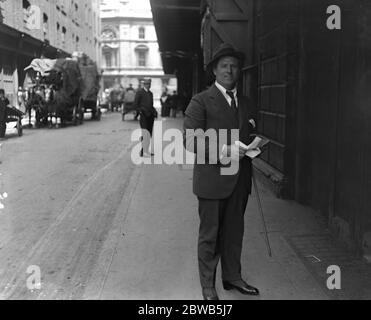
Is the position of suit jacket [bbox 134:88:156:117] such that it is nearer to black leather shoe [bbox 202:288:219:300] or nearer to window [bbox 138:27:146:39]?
black leather shoe [bbox 202:288:219:300]

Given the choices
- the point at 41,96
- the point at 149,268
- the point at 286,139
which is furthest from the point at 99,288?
the point at 41,96

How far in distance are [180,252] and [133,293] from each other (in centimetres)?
112

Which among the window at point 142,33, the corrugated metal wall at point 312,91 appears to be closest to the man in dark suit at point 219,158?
the corrugated metal wall at point 312,91

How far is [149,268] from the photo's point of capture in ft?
15.5

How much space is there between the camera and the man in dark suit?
3846 mm

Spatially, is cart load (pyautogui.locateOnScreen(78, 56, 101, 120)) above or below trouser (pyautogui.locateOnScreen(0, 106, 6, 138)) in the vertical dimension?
above

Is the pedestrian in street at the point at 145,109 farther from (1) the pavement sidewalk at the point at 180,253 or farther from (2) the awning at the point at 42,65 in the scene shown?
(2) the awning at the point at 42,65

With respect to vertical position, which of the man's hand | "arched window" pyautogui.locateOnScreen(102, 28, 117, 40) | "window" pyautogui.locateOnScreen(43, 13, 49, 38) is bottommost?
the man's hand

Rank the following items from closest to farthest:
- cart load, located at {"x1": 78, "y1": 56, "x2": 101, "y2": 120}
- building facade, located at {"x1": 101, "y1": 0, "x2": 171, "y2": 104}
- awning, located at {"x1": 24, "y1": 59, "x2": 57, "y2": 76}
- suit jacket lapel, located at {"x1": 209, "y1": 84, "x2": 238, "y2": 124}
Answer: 1. suit jacket lapel, located at {"x1": 209, "y1": 84, "x2": 238, "y2": 124}
2. awning, located at {"x1": 24, "y1": 59, "x2": 57, "y2": 76}
3. cart load, located at {"x1": 78, "y1": 56, "x2": 101, "y2": 120}
4. building facade, located at {"x1": 101, "y1": 0, "x2": 171, "y2": 104}

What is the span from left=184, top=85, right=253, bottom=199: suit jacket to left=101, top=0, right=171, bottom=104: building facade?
254 feet

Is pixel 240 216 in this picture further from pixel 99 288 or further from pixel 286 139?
pixel 286 139

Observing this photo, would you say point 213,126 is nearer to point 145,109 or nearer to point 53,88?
point 145,109

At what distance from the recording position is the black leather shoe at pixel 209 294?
392 centimetres

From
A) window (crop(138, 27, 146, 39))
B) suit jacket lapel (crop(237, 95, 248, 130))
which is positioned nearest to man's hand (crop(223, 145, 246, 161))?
suit jacket lapel (crop(237, 95, 248, 130))
